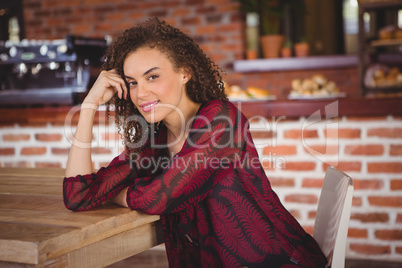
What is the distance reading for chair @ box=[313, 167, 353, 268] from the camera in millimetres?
1268

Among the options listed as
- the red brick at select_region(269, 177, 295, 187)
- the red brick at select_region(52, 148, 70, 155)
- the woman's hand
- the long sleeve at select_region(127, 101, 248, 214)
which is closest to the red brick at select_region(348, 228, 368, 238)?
the red brick at select_region(269, 177, 295, 187)

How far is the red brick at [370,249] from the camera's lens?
8.03 ft

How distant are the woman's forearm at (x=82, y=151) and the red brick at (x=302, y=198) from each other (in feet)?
4.51

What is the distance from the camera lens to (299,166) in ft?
8.13

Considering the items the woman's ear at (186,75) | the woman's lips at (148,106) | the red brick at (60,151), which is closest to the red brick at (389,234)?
the woman's ear at (186,75)

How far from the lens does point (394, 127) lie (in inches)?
90.4

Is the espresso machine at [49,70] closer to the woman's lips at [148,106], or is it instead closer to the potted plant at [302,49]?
the woman's lips at [148,106]

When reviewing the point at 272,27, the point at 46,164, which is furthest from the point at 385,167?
the point at 272,27

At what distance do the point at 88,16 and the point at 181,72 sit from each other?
3889 millimetres

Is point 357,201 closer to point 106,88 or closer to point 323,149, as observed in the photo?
point 323,149

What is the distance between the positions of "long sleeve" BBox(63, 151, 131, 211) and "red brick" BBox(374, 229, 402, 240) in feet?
5.08

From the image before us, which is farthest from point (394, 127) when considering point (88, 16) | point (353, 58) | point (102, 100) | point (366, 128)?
point (88, 16)

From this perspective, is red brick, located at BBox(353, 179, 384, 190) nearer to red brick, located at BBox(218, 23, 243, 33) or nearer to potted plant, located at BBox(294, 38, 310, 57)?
red brick, located at BBox(218, 23, 243, 33)

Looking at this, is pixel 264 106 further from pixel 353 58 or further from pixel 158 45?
pixel 353 58
